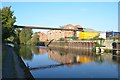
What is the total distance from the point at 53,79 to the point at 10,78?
23.1ft

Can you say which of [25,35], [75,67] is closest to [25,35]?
[25,35]

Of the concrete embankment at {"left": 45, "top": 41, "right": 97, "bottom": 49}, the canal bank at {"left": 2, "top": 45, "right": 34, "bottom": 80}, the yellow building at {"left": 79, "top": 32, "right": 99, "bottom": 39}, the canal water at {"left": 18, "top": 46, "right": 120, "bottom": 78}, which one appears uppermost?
the yellow building at {"left": 79, "top": 32, "right": 99, "bottom": 39}

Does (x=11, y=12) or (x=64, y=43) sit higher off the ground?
(x=11, y=12)

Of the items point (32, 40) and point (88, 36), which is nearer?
point (88, 36)

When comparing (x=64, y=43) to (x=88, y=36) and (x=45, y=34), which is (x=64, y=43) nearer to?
(x=88, y=36)

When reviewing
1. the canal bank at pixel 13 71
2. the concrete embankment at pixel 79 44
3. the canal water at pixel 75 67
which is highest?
the concrete embankment at pixel 79 44

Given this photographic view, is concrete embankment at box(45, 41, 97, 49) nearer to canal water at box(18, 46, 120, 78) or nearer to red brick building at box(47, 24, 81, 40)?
red brick building at box(47, 24, 81, 40)

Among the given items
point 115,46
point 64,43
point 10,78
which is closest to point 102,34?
point 64,43

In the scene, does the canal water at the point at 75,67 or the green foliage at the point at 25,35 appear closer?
the canal water at the point at 75,67

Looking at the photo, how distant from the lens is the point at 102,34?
100125 millimetres

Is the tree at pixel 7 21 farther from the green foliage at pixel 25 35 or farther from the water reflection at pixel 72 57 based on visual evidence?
the green foliage at pixel 25 35

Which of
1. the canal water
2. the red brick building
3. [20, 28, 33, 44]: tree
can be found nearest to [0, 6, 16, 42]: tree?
the canal water

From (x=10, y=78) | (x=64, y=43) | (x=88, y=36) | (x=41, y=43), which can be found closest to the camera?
(x=10, y=78)

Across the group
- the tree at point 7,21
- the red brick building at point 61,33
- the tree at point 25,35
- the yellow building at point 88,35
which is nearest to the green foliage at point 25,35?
the tree at point 25,35
